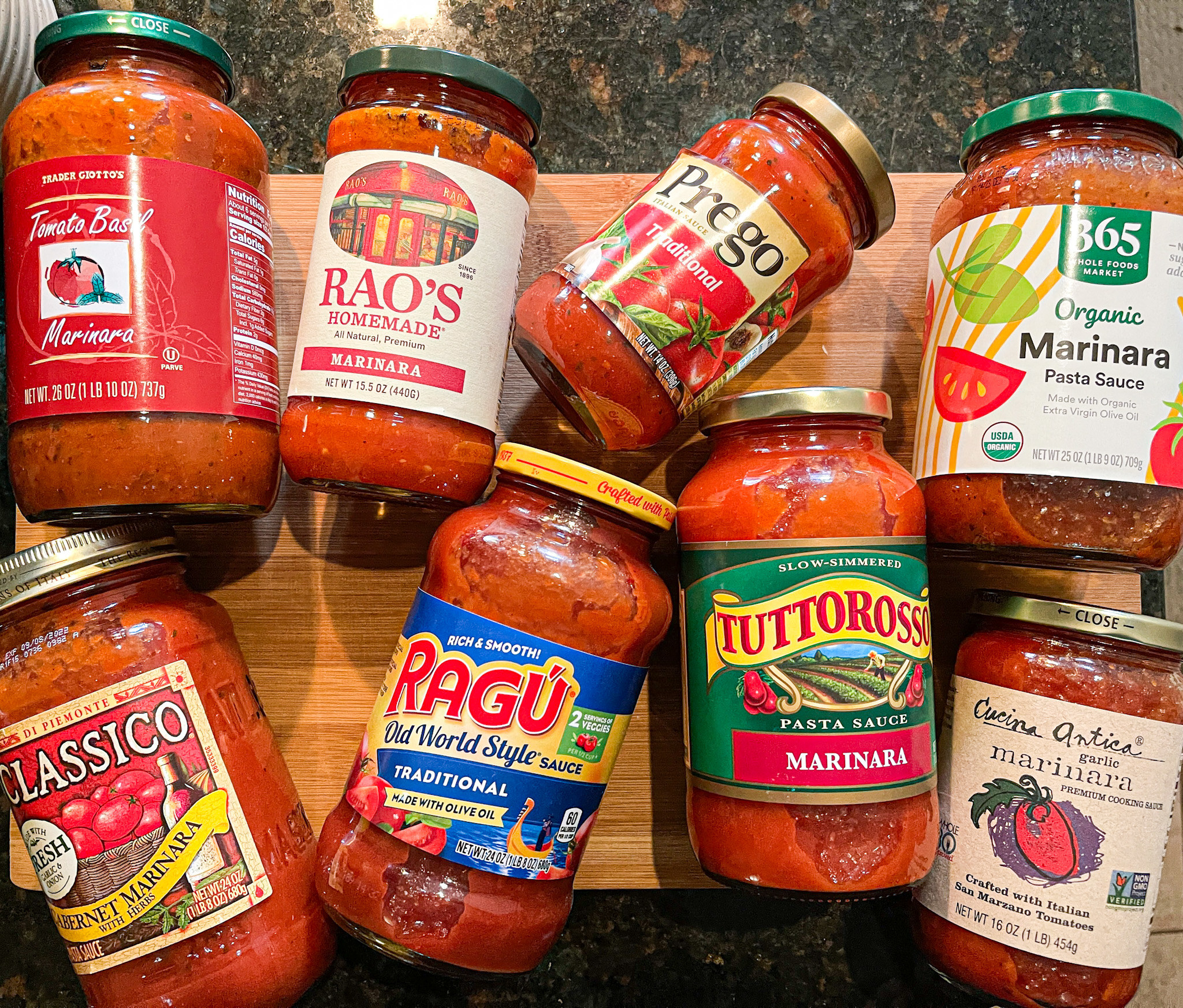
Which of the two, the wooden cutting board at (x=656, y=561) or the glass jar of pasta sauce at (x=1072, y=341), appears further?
the wooden cutting board at (x=656, y=561)

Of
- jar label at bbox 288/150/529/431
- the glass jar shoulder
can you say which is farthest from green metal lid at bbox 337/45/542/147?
the glass jar shoulder

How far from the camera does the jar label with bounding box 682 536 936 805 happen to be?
3.38ft

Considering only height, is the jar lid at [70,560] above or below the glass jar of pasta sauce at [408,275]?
below

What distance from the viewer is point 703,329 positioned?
1055 millimetres

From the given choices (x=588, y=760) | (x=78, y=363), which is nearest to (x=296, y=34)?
(x=78, y=363)

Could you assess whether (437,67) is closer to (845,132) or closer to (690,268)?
(690,268)

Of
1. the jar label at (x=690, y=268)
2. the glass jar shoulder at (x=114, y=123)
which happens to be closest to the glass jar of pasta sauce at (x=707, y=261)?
the jar label at (x=690, y=268)

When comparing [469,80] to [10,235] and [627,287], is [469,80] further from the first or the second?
[10,235]

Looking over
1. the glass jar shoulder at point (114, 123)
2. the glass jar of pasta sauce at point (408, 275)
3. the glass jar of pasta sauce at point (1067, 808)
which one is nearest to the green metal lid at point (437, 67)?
the glass jar of pasta sauce at point (408, 275)

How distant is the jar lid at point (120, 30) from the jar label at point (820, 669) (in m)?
0.92

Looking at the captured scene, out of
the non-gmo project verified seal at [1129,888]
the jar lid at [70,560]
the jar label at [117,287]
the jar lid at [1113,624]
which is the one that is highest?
the jar label at [117,287]

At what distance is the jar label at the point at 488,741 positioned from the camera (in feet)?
3.29

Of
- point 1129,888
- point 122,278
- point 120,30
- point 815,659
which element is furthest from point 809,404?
point 120,30

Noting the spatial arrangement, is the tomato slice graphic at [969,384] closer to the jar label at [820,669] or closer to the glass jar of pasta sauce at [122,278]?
the jar label at [820,669]
